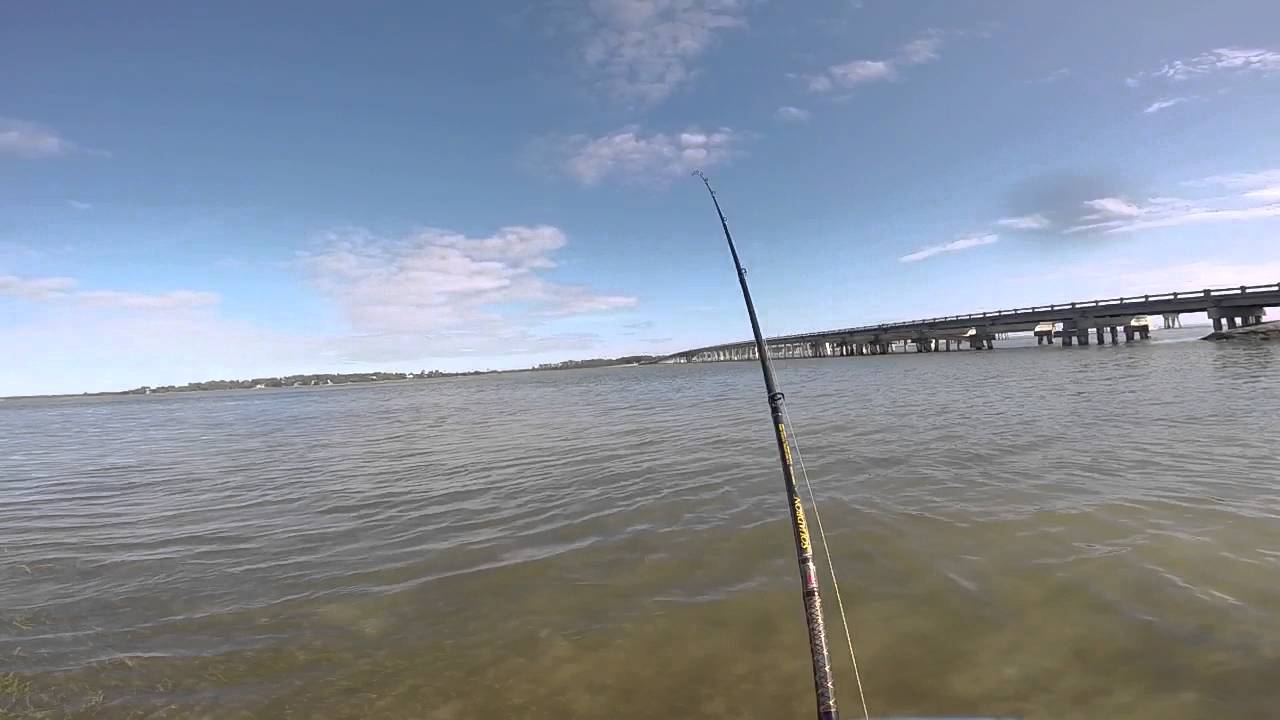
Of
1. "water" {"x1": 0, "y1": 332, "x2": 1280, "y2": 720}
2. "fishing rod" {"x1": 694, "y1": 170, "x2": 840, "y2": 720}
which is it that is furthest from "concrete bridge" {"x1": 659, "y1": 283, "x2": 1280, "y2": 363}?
"fishing rod" {"x1": 694, "y1": 170, "x2": 840, "y2": 720}

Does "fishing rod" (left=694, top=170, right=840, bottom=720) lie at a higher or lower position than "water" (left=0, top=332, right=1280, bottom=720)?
higher

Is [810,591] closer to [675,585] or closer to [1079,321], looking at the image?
[675,585]

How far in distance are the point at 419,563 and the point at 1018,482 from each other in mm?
8973

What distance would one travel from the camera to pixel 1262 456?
8742 mm

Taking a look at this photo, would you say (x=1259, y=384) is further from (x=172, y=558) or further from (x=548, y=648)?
(x=172, y=558)

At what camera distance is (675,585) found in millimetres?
5836

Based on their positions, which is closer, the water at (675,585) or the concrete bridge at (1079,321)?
the water at (675,585)

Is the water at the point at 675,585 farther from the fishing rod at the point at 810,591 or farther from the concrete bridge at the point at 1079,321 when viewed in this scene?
the concrete bridge at the point at 1079,321

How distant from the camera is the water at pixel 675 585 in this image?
4.00m

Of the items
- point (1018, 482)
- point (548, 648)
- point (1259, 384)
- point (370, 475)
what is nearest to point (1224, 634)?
point (1018, 482)

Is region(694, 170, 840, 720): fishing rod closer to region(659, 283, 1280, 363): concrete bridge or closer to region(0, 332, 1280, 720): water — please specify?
region(0, 332, 1280, 720): water

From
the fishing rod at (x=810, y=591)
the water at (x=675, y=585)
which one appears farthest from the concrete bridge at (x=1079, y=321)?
the fishing rod at (x=810, y=591)

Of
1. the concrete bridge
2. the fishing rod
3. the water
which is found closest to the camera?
the fishing rod

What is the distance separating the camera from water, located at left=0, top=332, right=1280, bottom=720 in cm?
400
